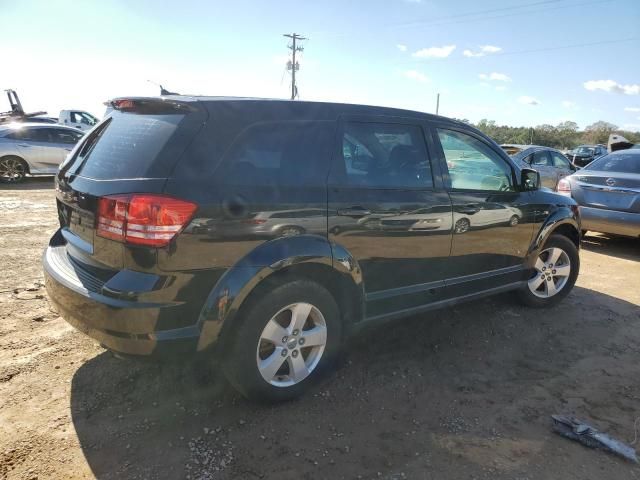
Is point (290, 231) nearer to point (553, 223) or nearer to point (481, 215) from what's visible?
point (481, 215)

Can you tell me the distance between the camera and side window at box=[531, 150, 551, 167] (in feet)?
38.4

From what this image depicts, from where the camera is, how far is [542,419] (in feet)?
9.21

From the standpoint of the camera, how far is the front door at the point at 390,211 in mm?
2904

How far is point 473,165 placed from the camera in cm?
381

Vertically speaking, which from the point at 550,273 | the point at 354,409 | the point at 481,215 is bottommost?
the point at 354,409

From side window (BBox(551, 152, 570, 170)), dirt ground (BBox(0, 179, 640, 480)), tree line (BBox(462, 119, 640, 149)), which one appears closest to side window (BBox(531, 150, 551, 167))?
side window (BBox(551, 152, 570, 170))

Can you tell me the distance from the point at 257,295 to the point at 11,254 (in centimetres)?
423

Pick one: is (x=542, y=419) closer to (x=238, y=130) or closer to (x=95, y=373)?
(x=238, y=130)

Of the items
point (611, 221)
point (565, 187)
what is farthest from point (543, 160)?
point (611, 221)

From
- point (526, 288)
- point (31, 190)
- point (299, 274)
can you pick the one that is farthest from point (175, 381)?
point (31, 190)

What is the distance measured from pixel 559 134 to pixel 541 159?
193 feet

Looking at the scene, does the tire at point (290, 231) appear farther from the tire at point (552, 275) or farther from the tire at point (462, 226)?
the tire at point (552, 275)

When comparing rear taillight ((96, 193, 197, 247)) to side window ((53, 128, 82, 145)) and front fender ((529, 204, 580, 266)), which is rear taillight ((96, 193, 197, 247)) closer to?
front fender ((529, 204, 580, 266))

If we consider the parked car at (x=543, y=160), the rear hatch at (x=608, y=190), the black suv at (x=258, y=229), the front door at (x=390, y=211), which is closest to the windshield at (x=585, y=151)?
the parked car at (x=543, y=160)
